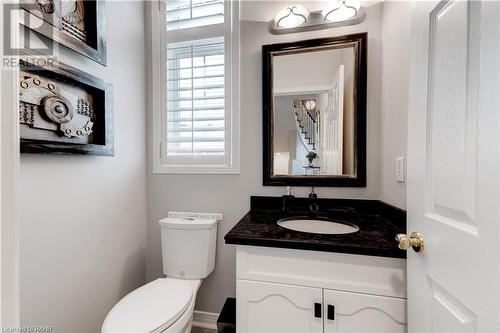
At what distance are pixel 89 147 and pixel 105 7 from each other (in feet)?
2.69

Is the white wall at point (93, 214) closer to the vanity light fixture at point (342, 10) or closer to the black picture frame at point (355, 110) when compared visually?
the black picture frame at point (355, 110)

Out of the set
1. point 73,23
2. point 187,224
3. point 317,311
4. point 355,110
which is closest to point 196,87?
point 73,23

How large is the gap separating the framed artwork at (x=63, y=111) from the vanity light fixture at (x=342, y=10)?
134cm

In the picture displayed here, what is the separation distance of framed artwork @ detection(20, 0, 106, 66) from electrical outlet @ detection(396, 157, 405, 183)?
1.63 m

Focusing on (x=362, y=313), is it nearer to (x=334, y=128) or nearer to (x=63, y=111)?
(x=334, y=128)

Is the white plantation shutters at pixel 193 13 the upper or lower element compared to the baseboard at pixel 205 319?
upper

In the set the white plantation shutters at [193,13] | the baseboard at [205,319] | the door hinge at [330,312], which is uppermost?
the white plantation shutters at [193,13]

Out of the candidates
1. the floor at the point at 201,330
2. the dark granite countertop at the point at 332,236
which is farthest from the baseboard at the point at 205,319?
the dark granite countertop at the point at 332,236

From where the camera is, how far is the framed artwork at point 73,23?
1.01 meters

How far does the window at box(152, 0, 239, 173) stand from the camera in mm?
1642

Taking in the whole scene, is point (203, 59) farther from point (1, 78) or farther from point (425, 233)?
point (425, 233)

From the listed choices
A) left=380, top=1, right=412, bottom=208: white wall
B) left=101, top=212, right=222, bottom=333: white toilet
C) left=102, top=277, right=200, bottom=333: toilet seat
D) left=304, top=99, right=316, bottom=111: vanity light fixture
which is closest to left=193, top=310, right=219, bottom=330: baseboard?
left=101, top=212, right=222, bottom=333: white toilet

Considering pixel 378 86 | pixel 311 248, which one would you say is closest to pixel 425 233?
pixel 311 248

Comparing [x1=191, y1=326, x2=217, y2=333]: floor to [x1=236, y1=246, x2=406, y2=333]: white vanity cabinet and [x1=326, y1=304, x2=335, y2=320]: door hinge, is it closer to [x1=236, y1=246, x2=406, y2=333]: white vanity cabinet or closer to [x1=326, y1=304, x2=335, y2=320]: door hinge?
[x1=236, y1=246, x2=406, y2=333]: white vanity cabinet
